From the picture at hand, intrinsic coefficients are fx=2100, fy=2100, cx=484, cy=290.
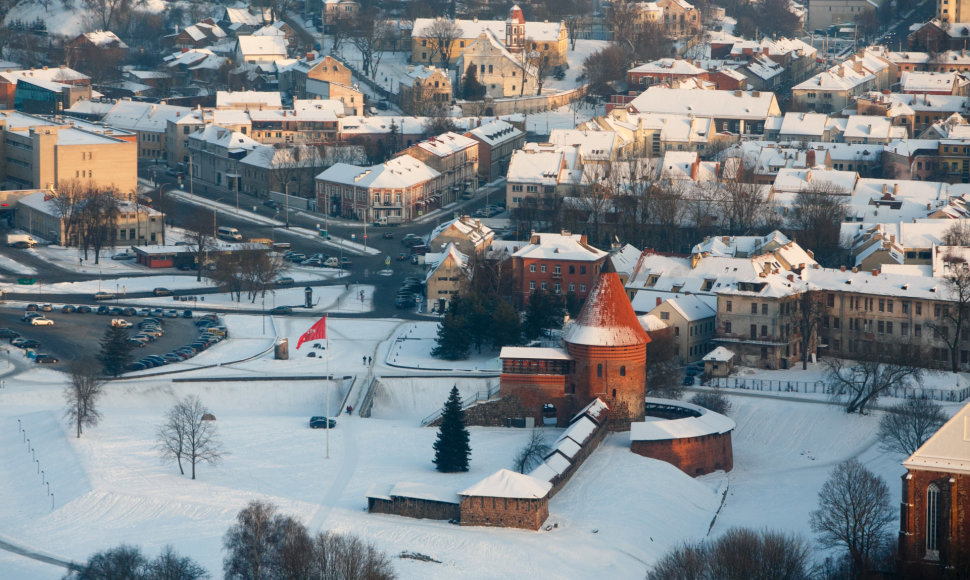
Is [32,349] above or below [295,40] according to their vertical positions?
below

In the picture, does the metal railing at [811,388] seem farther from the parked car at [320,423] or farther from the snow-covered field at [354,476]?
the parked car at [320,423]

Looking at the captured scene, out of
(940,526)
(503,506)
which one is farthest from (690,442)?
(940,526)

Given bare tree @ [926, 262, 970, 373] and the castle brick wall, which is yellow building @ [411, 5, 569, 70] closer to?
bare tree @ [926, 262, 970, 373]

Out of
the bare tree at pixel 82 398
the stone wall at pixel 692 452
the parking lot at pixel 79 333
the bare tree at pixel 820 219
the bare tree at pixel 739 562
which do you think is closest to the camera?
the bare tree at pixel 739 562

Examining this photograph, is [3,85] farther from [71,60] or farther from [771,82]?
[771,82]

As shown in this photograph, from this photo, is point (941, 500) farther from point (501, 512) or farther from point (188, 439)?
point (188, 439)

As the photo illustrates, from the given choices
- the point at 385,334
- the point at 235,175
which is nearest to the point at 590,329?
the point at 385,334

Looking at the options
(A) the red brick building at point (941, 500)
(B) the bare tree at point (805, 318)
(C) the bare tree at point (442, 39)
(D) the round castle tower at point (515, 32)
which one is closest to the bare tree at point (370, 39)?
(C) the bare tree at point (442, 39)
